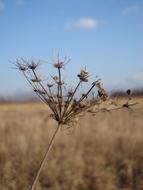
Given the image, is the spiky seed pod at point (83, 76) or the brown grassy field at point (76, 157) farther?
the brown grassy field at point (76, 157)

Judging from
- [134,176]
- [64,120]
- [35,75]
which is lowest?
[134,176]

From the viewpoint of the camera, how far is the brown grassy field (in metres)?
8.18

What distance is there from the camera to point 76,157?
372 inches

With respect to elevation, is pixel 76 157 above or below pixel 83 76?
below

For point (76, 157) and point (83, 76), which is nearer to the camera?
point (83, 76)

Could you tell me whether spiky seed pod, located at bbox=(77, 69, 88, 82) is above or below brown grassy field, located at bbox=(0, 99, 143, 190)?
above

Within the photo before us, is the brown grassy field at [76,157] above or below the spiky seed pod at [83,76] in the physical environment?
below

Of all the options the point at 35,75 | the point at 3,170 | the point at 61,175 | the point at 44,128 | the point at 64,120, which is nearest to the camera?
the point at 64,120

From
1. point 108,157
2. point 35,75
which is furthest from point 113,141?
point 35,75

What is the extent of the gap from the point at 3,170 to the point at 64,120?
629cm

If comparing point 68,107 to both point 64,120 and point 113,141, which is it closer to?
point 64,120

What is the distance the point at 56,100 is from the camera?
75.1 inches

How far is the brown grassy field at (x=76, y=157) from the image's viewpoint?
8.18m

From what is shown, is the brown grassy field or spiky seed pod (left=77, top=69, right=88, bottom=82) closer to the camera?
spiky seed pod (left=77, top=69, right=88, bottom=82)
